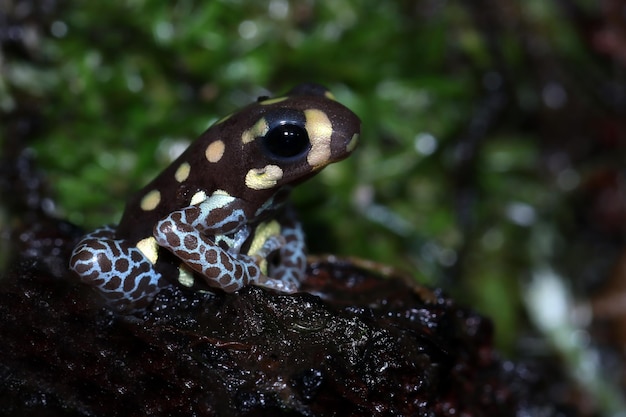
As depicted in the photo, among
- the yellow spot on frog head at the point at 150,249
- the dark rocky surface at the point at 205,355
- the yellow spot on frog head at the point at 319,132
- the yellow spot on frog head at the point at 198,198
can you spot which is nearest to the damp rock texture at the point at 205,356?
the dark rocky surface at the point at 205,355

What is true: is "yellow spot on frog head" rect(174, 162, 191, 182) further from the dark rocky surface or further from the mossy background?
the mossy background

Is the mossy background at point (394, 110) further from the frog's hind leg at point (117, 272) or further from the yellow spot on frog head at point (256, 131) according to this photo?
the yellow spot on frog head at point (256, 131)

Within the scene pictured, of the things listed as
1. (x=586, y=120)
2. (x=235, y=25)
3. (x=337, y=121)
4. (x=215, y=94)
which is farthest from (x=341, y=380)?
(x=586, y=120)

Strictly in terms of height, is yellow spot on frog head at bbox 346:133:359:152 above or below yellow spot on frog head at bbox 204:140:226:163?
above

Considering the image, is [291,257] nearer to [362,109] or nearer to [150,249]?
[150,249]

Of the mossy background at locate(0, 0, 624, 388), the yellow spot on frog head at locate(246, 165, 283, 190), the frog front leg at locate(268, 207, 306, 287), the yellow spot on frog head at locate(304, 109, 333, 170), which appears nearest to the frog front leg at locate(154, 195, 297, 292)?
the yellow spot on frog head at locate(246, 165, 283, 190)

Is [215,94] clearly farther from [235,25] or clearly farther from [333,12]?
[333,12]

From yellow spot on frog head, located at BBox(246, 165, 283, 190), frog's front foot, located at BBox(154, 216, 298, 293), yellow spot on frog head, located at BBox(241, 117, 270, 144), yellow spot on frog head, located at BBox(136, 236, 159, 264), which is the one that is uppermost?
yellow spot on frog head, located at BBox(241, 117, 270, 144)
